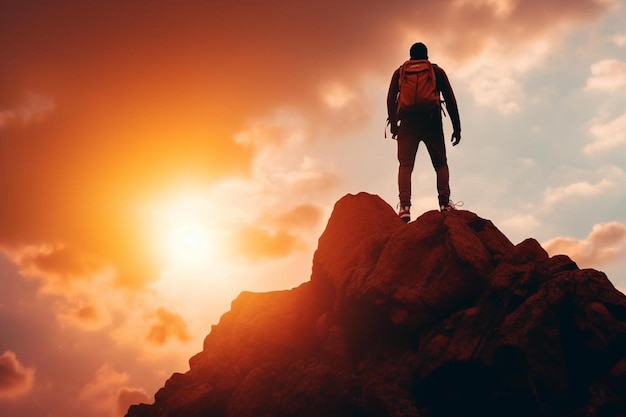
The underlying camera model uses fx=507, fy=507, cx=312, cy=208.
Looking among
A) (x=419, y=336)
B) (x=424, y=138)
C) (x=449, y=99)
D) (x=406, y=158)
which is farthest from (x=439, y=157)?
(x=419, y=336)

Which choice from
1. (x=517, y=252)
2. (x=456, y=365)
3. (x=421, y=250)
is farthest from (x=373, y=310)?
(x=517, y=252)

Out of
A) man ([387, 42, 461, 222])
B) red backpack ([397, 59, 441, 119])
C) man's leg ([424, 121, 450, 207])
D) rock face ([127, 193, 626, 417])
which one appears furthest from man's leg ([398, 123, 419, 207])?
rock face ([127, 193, 626, 417])

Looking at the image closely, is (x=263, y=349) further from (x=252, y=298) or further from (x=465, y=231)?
(x=465, y=231)

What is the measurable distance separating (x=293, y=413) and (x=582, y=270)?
275 inches

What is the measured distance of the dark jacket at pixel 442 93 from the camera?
16.5 metres

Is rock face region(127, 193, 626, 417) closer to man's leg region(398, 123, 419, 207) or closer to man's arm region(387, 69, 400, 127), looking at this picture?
man's leg region(398, 123, 419, 207)

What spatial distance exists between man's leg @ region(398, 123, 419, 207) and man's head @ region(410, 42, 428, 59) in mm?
2479

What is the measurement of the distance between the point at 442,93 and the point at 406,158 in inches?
104

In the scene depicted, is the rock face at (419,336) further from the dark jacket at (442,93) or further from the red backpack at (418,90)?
the red backpack at (418,90)

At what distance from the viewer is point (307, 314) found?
50.9ft

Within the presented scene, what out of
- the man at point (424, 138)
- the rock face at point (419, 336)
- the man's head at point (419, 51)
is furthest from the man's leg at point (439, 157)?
the man's head at point (419, 51)

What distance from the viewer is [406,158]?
52.9 feet

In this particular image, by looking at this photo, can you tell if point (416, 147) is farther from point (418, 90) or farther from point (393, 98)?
point (393, 98)

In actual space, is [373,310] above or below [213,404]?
above
